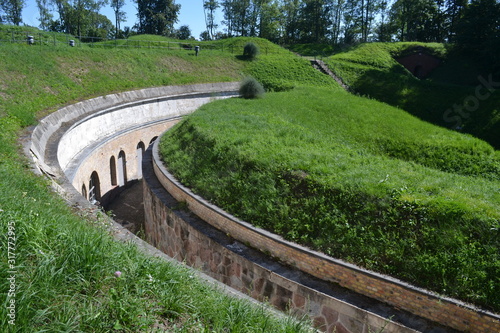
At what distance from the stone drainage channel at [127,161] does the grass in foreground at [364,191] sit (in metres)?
0.61

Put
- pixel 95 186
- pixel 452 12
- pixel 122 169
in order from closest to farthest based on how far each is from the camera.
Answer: pixel 95 186 → pixel 122 169 → pixel 452 12

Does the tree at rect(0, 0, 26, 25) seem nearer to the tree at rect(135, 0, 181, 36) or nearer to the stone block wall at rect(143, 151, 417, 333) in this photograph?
the tree at rect(135, 0, 181, 36)

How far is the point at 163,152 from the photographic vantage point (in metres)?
11.7

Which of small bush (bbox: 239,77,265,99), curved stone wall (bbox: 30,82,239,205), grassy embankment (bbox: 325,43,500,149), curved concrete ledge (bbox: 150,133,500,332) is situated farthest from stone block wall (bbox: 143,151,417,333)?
grassy embankment (bbox: 325,43,500,149)

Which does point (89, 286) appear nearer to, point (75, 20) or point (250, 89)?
point (250, 89)

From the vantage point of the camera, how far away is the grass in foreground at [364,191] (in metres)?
5.57

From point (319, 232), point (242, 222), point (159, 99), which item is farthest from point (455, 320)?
point (159, 99)

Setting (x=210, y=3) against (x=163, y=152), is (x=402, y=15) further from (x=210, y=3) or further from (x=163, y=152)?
(x=163, y=152)

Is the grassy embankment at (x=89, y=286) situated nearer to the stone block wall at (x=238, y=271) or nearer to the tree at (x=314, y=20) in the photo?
the stone block wall at (x=238, y=271)

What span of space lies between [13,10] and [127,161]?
43.2m

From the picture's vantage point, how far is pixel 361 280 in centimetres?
568

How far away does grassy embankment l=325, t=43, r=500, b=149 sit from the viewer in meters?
17.7

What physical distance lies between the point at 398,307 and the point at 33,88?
1431cm

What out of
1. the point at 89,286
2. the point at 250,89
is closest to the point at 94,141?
the point at 250,89
